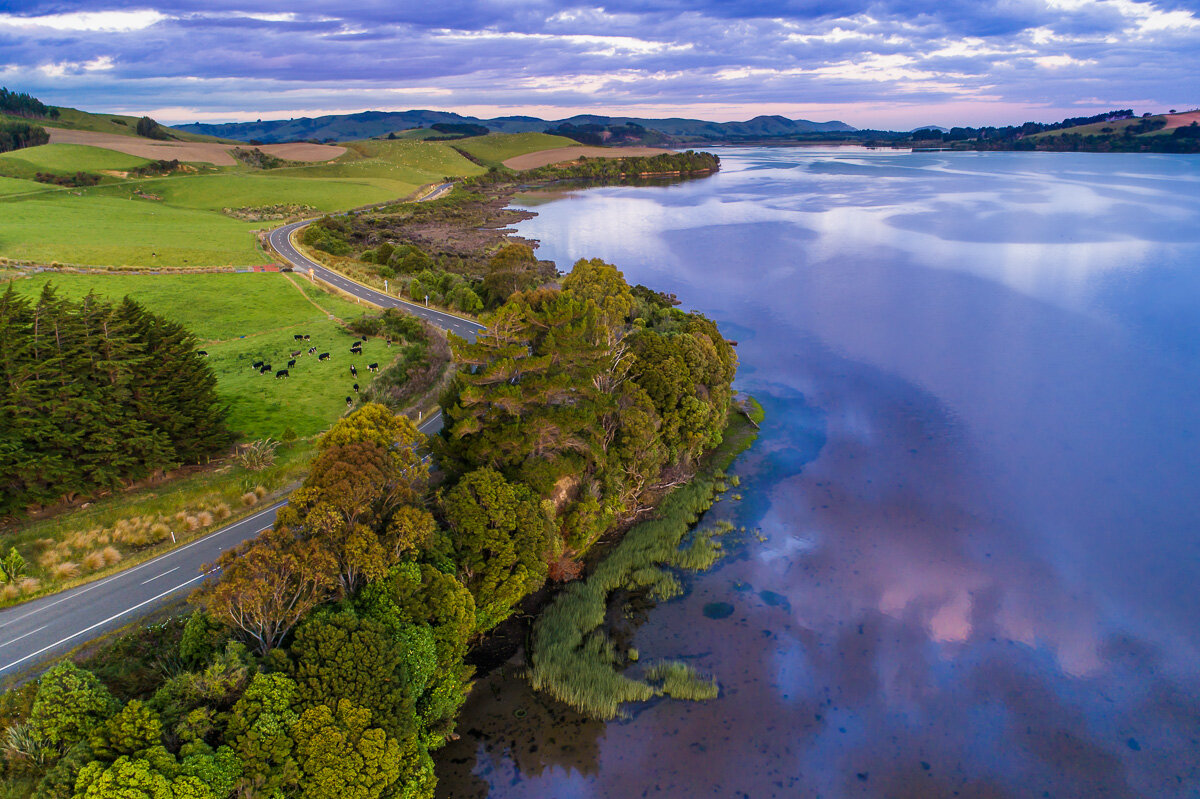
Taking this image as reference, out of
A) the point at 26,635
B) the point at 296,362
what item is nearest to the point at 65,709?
the point at 26,635

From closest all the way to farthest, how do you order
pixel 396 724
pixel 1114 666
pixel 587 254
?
pixel 396 724 < pixel 1114 666 < pixel 587 254

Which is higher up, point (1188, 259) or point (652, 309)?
point (1188, 259)

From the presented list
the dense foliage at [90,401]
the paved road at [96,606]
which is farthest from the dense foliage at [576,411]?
the dense foliage at [90,401]

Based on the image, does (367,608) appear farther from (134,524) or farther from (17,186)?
(17,186)

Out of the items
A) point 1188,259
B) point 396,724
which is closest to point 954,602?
point 396,724

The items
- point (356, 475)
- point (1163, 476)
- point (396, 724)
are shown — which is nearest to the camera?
point (396, 724)

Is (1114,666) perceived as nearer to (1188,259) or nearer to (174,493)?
(174,493)

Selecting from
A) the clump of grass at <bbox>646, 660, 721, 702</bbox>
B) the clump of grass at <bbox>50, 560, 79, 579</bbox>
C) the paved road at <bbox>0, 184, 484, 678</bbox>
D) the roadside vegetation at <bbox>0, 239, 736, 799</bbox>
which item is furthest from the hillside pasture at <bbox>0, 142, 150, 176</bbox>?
the clump of grass at <bbox>646, 660, 721, 702</bbox>
